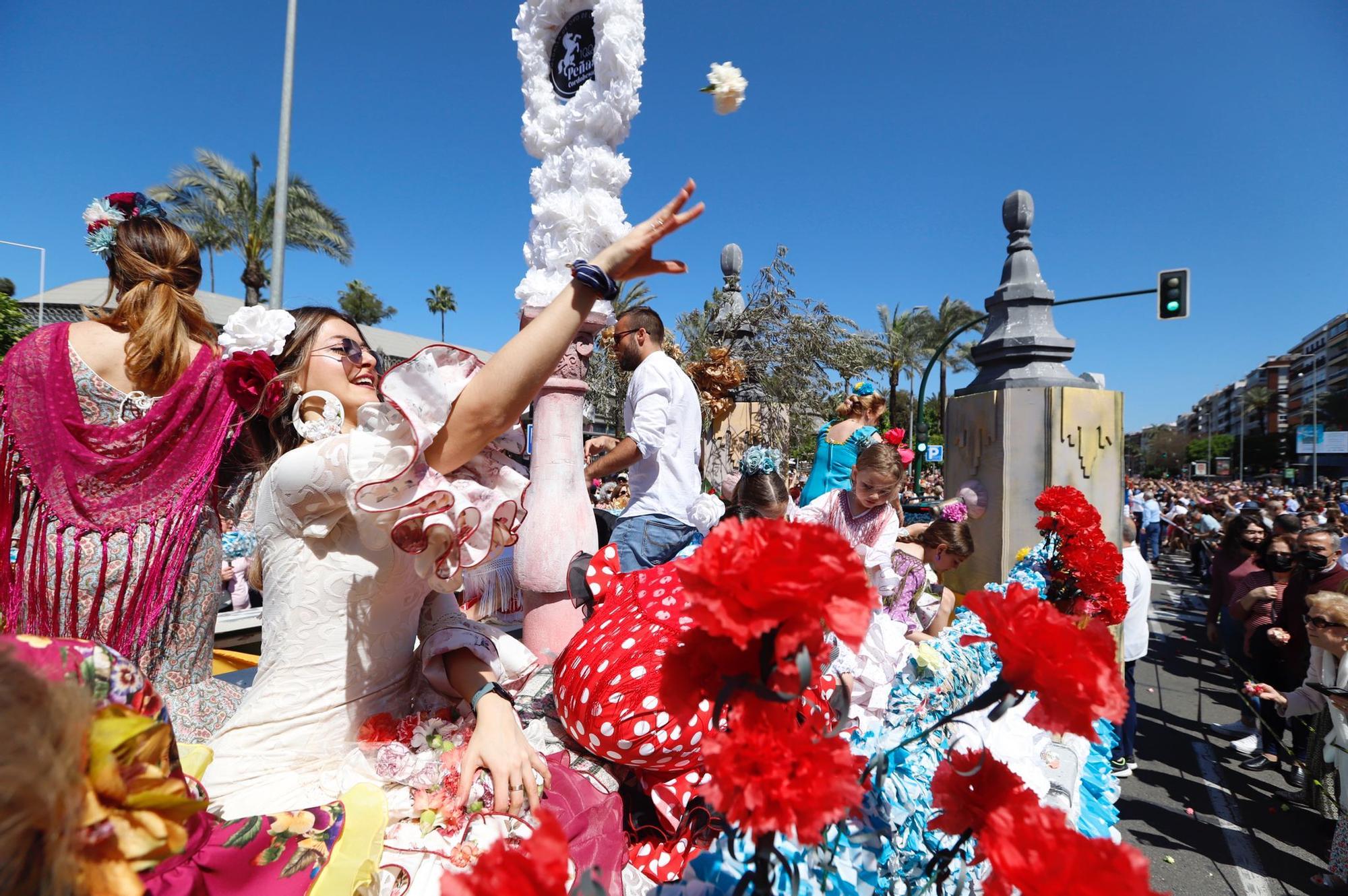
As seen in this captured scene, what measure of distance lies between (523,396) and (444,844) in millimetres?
871

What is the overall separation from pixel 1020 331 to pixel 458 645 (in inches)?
186

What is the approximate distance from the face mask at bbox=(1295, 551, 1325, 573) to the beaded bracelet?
563cm

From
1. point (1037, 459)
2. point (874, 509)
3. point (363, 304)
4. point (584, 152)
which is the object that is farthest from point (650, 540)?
point (363, 304)

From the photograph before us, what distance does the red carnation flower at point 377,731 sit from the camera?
1.37 metres

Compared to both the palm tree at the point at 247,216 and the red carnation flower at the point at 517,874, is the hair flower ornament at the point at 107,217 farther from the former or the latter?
the palm tree at the point at 247,216

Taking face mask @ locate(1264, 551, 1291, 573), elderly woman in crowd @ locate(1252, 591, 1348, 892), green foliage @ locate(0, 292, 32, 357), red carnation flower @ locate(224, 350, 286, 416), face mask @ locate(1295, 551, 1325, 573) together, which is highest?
green foliage @ locate(0, 292, 32, 357)

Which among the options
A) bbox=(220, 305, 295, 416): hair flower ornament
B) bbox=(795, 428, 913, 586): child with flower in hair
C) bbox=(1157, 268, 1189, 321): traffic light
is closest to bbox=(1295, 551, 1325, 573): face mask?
bbox=(795, 428, 913, 586): child with flower in hair

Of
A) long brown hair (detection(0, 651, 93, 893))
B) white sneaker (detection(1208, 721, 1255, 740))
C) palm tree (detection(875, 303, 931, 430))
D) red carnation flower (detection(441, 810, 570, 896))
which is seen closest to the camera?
long brown hair (detection(0, 651, 93, 893))

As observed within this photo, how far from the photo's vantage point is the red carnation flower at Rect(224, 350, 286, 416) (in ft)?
4.95

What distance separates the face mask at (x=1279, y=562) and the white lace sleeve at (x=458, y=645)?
20.9ft

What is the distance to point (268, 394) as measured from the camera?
154cm

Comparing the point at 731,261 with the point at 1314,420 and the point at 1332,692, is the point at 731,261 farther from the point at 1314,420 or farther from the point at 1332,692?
the point at 1314,420

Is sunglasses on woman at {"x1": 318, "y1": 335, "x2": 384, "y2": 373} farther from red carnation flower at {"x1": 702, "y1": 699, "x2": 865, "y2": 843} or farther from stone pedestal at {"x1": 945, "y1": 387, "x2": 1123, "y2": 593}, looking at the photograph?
stone pedestal at {"x1": 945, "y1": 387, "x2": 1123, "y2": 593}

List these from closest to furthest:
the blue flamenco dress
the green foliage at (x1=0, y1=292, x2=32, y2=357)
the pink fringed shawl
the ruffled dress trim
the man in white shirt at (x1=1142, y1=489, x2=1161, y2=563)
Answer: the ruffled dress trim → the pink fringed shawl → the blue flamenco dress → the green foliage at (x1=0, y1=292, x2=32, y2=357) → the man in white shirt at (x1=1142, y1=489, x2=1161, y2=563)
